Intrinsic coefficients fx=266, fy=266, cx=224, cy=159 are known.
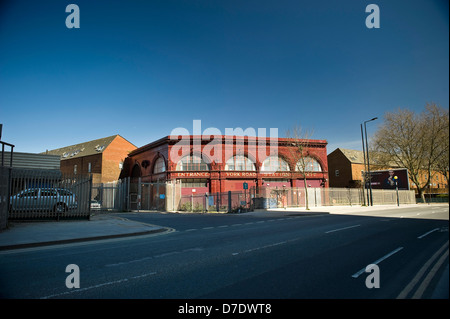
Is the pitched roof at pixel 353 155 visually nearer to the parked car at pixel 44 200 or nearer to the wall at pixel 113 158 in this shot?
the wall at pixel 113 158

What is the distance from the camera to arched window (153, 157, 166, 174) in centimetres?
3952

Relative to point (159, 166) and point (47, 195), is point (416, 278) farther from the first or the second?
point (159, 166)

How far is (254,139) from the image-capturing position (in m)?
39.7

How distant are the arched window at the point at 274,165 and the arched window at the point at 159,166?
14816 mm

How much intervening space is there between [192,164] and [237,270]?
33.3 metres

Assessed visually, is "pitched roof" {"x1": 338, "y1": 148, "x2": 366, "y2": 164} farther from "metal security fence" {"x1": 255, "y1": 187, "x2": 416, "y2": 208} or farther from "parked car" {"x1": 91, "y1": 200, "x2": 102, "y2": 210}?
"parked car" {"x1": 91, "y1": 200, "x2": 102, "y2": 210}

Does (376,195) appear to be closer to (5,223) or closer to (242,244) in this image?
(242,244)

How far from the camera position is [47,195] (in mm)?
13969

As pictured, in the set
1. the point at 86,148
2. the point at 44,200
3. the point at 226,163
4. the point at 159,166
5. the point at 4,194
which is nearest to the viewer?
the point at 4,194

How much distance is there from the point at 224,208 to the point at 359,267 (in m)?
22.7

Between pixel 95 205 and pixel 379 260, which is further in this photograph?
pixel 95 205

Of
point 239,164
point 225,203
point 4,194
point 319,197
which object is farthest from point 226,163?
point 4,194
